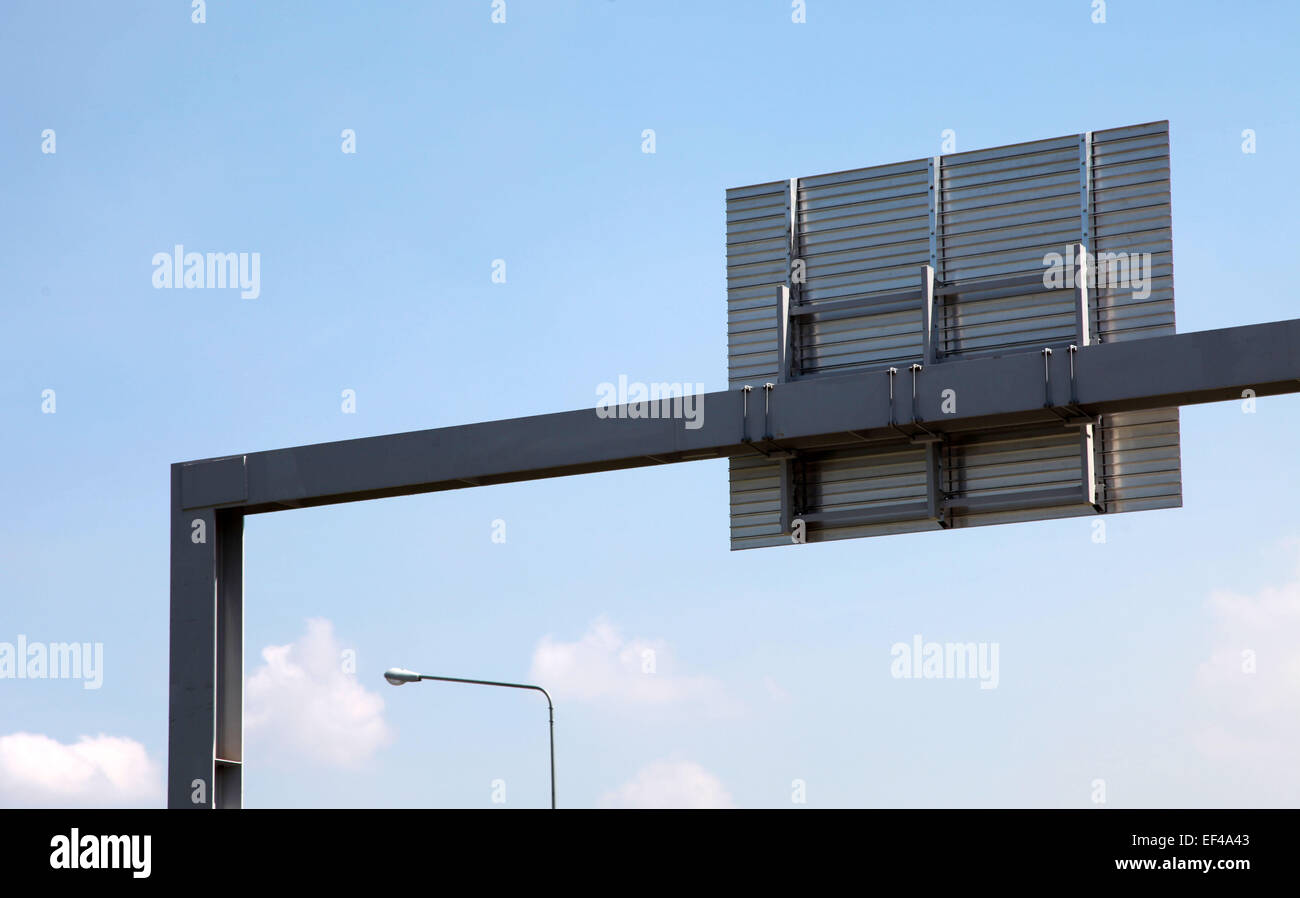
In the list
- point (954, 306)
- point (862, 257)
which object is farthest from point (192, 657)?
point (954, 306)

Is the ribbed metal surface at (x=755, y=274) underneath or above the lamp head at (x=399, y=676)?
above

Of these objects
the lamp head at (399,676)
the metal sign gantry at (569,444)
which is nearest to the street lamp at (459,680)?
the lamp head at (399,676)

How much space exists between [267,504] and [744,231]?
523 cm

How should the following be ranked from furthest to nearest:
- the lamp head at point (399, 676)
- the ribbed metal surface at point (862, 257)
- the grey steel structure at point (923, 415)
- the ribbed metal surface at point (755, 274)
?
1. the lamp head at point (399, 676)
2. the ribbed metal surface at point (755, 274)
3. the ribbed metal surface at point (862, 257)
4. the grey steel structure at point (923, 415)

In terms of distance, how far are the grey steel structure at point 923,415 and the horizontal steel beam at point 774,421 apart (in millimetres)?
13

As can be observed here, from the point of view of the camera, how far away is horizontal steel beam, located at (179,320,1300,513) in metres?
13.8

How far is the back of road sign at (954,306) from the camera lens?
1408 centimetres

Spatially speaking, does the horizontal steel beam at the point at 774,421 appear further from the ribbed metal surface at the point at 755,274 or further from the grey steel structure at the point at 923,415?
the ribbed metal surface at the point at 755,274

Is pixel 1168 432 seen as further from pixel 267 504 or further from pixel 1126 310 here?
pixel 267 504

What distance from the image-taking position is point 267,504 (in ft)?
55.9

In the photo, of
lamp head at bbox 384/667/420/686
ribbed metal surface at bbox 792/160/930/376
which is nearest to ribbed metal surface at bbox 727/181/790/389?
ribbed metal surface at bbox 792/160/930/376

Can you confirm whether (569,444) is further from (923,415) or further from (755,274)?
(923,415)
